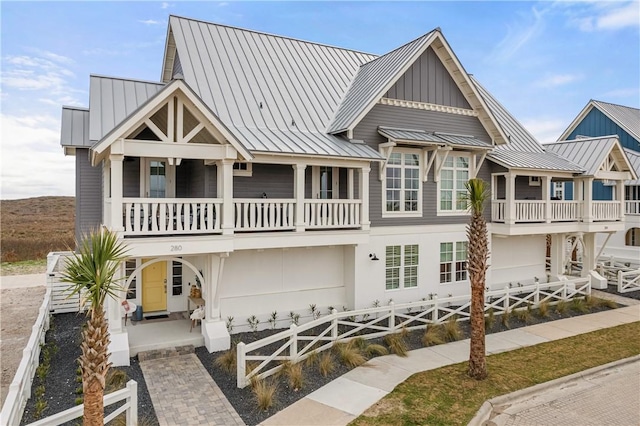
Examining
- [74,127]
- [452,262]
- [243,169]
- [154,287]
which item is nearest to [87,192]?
[74,127]

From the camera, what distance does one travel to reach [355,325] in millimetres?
12930

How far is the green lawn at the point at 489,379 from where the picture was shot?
8492 millimetres

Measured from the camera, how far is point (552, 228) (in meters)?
18.5

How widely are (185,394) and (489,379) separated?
719 cm

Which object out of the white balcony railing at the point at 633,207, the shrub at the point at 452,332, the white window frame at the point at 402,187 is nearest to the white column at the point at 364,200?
the white window frame at the point at 402,187

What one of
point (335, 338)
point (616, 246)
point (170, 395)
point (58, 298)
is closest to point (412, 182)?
point (335, 338)

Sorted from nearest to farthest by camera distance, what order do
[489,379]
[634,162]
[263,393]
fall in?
[263,393] → [489,379] → [634,162]

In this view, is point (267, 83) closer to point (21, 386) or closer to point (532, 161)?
point (532, 161)

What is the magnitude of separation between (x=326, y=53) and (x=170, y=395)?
51.5 feet

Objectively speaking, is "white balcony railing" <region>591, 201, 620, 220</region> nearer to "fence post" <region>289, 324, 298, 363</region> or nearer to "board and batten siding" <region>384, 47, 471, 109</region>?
"board and batten siding" <region>384, 47, 471, 109</region>

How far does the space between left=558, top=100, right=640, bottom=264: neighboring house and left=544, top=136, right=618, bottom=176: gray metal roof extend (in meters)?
3.00

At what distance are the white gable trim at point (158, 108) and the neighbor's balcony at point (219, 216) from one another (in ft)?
4.67

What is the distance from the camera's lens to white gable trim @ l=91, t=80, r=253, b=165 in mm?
9969

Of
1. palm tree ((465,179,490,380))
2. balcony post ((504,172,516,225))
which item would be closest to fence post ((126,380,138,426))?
palm tree ((465,179,490,380))
